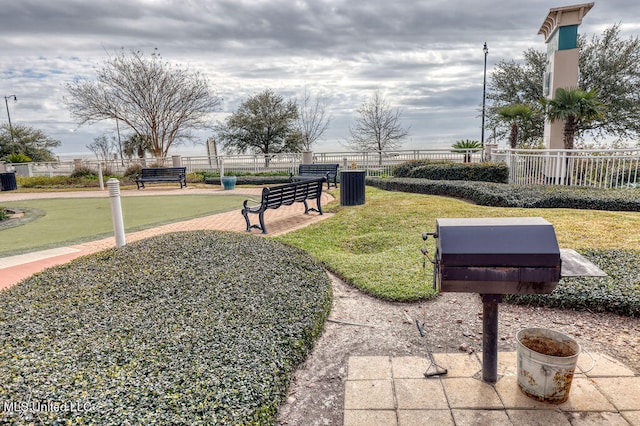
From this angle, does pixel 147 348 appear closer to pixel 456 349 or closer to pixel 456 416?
pixel 456 416

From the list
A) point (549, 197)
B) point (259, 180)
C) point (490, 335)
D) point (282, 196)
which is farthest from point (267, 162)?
point (490, 335)

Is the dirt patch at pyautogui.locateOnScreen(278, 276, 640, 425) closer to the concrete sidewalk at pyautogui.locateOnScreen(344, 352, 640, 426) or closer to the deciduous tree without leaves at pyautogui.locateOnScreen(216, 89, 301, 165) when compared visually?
the concrete sidewalk at pyautogui.locateOnScreen(344, 352, 640, 426)

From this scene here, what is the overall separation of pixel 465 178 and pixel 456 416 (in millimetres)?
11167

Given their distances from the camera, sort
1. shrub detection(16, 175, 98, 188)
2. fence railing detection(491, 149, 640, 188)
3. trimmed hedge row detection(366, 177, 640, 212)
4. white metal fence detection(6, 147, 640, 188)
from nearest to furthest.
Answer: trimmed hedge row detection(366, 177, 640, 212)
fence railing detection(491, 149, 640, 188)
white metal fence detection(6, 147, 640, 188)
shrub detection(16, 175, 98, 188)

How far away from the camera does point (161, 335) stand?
2719 mm

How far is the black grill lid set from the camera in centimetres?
202

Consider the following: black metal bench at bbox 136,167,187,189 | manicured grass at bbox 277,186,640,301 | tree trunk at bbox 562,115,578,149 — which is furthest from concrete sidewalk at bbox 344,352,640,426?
black metal bench at bbox 136,167,187,189

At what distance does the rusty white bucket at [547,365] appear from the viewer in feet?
7.26

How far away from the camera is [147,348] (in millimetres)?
2529

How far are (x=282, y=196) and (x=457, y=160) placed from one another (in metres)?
11.1

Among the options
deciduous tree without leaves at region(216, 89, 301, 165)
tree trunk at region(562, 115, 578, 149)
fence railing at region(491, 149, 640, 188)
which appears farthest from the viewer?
deciduous tree without leaves at region(216, 89, 301, 165)

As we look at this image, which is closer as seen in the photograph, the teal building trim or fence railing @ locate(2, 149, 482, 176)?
the teal building trim

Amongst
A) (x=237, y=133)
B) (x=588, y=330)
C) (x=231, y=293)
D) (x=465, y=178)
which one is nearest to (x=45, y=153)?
(x=237, y=133)

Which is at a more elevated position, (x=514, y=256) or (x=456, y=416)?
(x=514, y=256)
